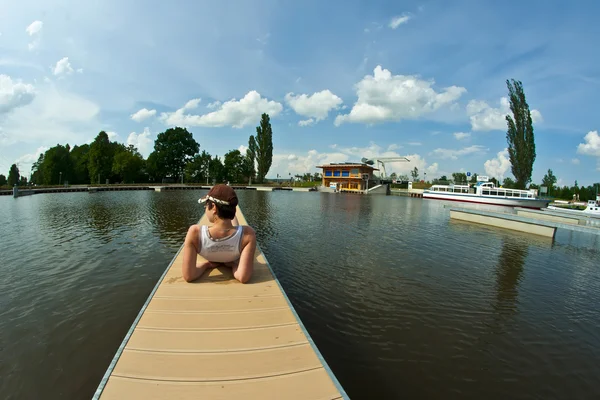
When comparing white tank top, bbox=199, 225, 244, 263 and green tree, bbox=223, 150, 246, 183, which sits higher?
green tree, bbox=223, 150, 246, 183

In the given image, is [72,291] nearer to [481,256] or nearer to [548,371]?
[548,371]

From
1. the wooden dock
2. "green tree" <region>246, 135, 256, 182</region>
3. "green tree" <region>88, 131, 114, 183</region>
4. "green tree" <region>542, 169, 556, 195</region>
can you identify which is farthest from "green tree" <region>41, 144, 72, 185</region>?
"green tree" <region>542, 169, 556, 195</region>

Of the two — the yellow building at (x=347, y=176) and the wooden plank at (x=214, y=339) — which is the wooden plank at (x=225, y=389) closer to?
the wooden plank at (x=214, y=339)

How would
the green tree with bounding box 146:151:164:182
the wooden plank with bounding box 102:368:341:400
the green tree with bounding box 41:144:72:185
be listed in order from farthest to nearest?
1. the green tree with bounding box 146:151:164:182
2. the green tree with bounding box 41:144:72:185
3. the wooden plank with bounding box 102:368:341:400

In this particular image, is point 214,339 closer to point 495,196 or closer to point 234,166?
point 495,196

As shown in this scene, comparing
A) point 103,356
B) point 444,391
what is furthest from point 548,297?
point 103,356

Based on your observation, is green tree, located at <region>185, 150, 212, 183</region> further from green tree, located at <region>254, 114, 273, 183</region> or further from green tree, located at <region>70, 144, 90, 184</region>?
green tree, located at <region>70, 144, 90, 184</region>

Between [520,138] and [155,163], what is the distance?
8801cm

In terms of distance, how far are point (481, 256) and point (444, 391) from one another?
31.8ft

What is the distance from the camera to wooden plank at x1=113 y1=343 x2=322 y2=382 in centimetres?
260

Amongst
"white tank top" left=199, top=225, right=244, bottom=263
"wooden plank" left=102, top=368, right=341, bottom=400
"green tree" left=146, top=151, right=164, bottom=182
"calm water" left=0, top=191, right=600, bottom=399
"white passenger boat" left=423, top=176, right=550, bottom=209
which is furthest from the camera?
"green tree" left=146, top=151, right=164, bottom=182

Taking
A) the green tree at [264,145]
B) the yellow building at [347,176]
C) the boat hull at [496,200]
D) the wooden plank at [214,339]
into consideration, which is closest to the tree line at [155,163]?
the green tree at [264,145]

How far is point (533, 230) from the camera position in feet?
59.2

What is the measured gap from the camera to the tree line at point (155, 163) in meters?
68.5
